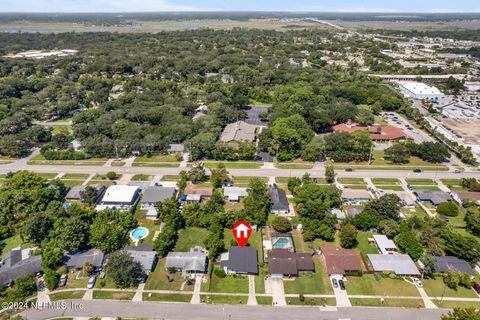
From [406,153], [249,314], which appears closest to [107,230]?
[249,314]

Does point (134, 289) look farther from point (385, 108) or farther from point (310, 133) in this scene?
point (385, 108)

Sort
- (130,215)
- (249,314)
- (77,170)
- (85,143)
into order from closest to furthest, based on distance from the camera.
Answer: (249,314), (130,215), (77,170), (85,143)

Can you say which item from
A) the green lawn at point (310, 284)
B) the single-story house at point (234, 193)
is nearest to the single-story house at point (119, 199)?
the single-story house at point (234, 193)

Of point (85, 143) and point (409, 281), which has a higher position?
point (85, 143)

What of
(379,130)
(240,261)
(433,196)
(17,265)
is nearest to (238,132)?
(379,130)

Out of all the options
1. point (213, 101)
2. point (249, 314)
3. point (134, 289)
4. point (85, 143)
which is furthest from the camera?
point (213, 101)

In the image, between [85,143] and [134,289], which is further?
[85,143]

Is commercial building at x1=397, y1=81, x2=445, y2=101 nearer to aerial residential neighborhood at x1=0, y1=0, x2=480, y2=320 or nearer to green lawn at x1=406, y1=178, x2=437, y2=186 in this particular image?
aerial residential neighborhood at x1=0, y1=0, x2=480, y2=320

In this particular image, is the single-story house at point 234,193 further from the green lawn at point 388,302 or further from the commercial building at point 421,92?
the commercial building at point 421,92
